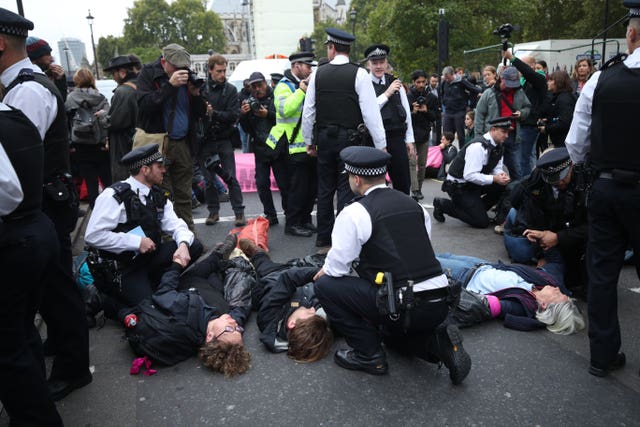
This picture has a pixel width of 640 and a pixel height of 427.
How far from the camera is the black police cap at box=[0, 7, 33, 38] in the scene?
110 inches

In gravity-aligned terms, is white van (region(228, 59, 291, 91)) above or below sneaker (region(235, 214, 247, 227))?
above

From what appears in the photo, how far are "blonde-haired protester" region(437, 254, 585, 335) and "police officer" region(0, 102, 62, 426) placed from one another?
2541 millimetres

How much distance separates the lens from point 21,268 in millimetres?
2447

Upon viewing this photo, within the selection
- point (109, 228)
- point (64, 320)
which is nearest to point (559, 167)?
point (109, 228)

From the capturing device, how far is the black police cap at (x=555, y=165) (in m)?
4.52

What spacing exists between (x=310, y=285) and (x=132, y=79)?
12.6ft

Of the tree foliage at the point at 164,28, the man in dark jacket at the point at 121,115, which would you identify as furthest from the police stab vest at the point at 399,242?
the tree foliage at the point at 164,28

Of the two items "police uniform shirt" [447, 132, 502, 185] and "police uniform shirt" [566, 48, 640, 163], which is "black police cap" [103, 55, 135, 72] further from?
"police uniform shirt" [566, 48, 640, 163]

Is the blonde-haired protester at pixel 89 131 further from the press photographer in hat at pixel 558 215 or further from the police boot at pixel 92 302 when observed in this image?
the press photographer in hat at pixel 558 215

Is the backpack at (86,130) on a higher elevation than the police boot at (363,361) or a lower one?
higher

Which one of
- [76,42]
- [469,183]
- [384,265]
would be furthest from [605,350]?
[76,42]

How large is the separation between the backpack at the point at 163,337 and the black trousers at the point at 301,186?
2.91m

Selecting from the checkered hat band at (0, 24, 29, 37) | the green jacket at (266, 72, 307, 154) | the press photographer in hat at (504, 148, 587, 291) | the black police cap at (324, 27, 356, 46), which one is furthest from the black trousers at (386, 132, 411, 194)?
the checkered hat band at (0, 24, 29, 37)

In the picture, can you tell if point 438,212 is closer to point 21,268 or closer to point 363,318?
point 363,318
